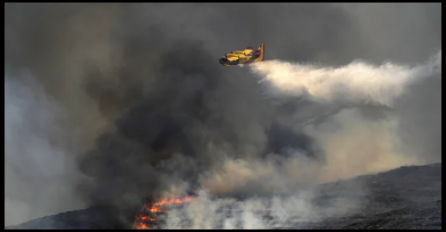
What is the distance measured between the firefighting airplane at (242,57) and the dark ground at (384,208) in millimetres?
19522

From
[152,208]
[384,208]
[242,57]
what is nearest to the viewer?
[384,208]

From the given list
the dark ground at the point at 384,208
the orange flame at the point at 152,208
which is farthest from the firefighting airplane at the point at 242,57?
the dark ground at the point at 384,208

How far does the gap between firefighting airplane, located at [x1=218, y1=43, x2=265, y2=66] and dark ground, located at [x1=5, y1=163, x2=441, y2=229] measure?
Result: 19522 millimetres

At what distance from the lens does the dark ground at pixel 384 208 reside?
43781 millimetres

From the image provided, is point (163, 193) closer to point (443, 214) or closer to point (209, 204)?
point (209, 204)

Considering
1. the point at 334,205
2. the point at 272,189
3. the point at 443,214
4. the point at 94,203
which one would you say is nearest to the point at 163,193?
the point at 94,203

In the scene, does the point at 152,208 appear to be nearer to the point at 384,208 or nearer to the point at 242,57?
the point at 242,57

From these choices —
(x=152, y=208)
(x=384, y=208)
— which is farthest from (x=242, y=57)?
(x=384, y=208)

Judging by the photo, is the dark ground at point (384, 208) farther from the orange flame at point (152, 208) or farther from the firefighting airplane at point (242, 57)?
the firefighting airplane at point (242, 57)

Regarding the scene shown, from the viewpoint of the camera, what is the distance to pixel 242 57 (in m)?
56.6

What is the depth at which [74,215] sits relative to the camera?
56.7 m

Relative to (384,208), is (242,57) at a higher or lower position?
higher

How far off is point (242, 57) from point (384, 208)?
25090 mm

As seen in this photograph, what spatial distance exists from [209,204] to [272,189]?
10275mm
